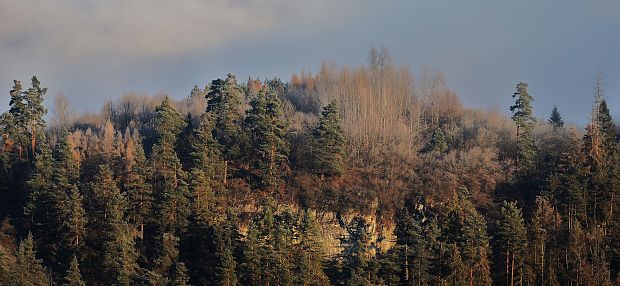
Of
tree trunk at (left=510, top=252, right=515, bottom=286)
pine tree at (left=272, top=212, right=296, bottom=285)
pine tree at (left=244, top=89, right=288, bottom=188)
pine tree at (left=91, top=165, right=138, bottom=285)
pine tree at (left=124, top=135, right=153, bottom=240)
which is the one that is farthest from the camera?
→ pine tree at (left=244, top=89, right=288, bottom=188)

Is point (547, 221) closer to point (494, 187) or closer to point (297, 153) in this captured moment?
point (494, 187)

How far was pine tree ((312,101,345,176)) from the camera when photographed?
241 feet

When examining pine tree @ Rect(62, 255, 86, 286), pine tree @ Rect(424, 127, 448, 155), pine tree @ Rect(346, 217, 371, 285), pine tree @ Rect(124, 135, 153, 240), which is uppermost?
pine tree @ Rect(424, 127, 448, 155)

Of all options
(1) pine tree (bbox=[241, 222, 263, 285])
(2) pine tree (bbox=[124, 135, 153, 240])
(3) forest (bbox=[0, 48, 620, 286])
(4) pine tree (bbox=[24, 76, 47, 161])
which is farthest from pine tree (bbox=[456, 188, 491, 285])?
(4) pine tree (bbox=[24, 76, 47, 161])

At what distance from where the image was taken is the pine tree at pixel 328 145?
73312 millimetres

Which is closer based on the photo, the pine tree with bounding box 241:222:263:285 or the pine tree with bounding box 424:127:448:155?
the pine tree with bounding box 241:222:263:285

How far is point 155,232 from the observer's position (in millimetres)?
63312

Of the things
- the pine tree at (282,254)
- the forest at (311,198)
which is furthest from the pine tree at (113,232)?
the pine tree at (282,254)

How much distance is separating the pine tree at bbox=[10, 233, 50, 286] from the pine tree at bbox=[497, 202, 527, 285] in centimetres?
3677

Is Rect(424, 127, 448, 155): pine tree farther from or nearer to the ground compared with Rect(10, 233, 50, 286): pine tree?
farther from the ground

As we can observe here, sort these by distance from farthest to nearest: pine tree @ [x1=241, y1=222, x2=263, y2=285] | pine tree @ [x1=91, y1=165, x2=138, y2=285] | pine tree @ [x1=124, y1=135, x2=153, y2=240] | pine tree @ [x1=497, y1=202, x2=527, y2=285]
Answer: pine tree @ [x1=124, y1=135, x2=153, y2=240]
pine tree @ [x1=497, y1=202, x2=527, y2=285]
pine tree @ [x1=241, y1=222, x2=263, y2=285]
pine tree @ [x1=91, y1=165, x2=138, y2=285]

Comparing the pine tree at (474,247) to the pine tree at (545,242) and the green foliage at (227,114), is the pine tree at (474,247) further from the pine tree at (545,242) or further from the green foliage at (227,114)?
the green foliage at (227,114)

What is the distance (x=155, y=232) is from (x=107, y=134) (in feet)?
66.2

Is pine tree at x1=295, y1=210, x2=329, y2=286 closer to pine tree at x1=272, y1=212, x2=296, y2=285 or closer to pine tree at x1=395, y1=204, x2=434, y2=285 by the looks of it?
pine tree at x1=272, y1=212, x2=296, y2=285
